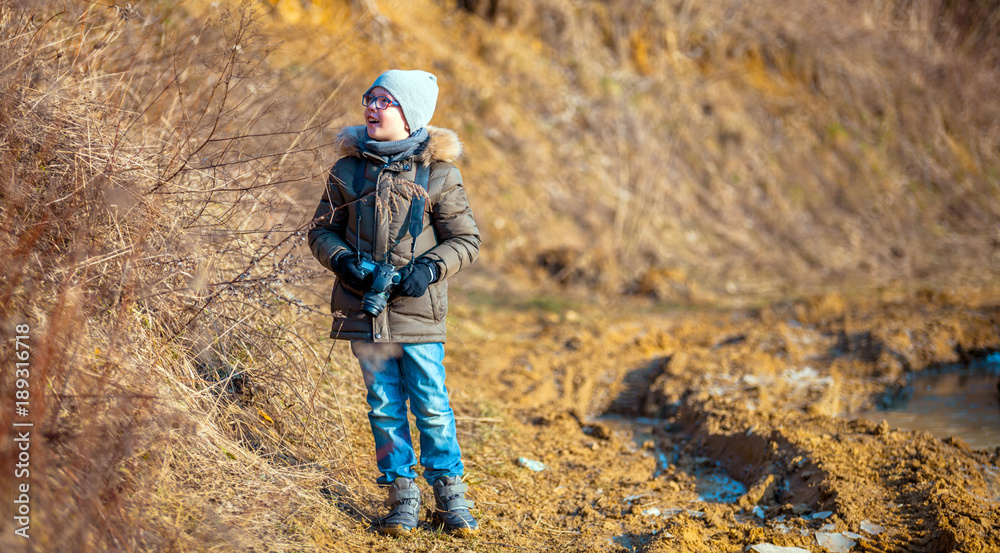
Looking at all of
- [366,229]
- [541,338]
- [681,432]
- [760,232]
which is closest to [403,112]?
[366,229]

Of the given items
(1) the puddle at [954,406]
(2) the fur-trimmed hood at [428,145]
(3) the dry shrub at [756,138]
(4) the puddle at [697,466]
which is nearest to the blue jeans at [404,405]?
(2) the fur-trimmed hood at [428,145]

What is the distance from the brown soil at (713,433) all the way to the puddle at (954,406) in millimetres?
169

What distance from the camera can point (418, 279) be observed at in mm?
2701

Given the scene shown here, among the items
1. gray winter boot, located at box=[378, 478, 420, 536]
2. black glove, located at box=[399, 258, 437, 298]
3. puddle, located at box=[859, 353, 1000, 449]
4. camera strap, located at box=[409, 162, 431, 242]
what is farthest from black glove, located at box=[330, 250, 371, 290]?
puddle, located at box=[859, 353, 1000, 449]

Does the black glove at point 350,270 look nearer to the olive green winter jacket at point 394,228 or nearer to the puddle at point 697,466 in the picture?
the olive green winter jacket at point 394,228

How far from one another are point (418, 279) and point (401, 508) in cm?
94

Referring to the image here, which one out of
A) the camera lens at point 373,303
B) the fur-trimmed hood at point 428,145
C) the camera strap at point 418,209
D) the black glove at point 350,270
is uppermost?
the fur-trimmed hood at point 428,145

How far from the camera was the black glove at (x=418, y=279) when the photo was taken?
2.69 m

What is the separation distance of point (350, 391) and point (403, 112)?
1733 mm

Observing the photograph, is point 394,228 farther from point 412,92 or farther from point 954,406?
point 954,406

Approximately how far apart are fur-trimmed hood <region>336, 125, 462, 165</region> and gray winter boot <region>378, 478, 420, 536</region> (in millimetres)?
1311

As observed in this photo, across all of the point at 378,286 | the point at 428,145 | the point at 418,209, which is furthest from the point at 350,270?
the point at 428,145

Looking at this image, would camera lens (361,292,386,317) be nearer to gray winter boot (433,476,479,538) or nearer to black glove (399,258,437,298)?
black glove (399,258,437,298)

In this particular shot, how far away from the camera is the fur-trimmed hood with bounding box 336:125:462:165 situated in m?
2.87
